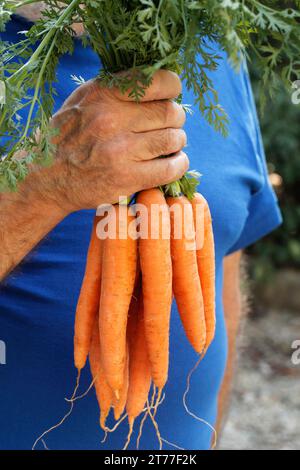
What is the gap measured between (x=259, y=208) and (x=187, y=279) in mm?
687

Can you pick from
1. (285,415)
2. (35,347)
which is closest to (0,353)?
(35,347)

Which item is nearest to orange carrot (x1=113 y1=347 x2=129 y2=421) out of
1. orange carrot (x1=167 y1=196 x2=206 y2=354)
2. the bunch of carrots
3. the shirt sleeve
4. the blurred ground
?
the bunch of carrots

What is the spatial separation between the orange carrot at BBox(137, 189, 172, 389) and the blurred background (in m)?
2.69

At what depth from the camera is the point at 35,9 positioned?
1470 millimetres

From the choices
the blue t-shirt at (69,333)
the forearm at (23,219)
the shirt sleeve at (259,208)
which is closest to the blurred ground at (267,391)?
the shirt sleeve at (259,208)

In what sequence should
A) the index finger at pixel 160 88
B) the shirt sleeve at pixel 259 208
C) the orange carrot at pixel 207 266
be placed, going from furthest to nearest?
1. the shirt sleeve at pixel 259 208
2. the orange carrot at pixel 207 266
3. the index finger at pixel 160 88

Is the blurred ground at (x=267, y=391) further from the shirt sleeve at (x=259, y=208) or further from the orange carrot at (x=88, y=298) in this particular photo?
the orange carrot at (x=88, y=298)

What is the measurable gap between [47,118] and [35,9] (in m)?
0.40

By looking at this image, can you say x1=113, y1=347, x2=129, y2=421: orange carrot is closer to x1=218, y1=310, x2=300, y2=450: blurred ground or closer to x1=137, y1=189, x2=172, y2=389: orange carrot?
x1=137, y1=189, x2=172, y2=389: orange carrot

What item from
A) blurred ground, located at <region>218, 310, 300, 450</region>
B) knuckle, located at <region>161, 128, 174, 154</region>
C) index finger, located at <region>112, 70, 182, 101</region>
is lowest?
blurred ground, located at <region>218, 310, 300, 450</region>

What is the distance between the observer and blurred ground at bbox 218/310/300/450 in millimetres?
3838

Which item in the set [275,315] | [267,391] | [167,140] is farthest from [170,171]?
[275,315]

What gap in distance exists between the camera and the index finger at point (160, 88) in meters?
1.14

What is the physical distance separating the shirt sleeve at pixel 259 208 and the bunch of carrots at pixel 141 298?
55 cm
